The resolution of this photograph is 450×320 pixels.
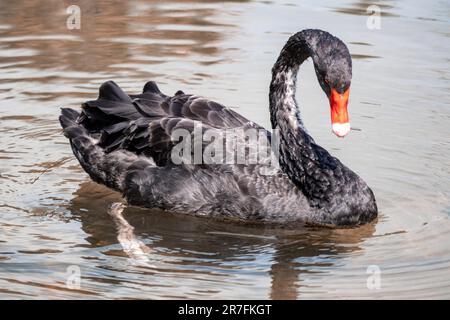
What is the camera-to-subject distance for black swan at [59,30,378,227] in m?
6.92

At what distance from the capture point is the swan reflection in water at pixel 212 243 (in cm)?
621

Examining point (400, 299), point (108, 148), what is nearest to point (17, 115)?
point (108, 148)

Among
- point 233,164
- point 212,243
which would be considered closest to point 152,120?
point 233,164

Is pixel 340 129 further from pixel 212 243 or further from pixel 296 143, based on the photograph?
pixel 212 243

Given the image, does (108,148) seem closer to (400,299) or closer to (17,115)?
(17,115)

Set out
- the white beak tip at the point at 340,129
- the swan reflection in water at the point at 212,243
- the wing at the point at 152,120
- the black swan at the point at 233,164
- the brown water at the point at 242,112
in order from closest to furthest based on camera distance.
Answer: the brown water at the point at 242,112
the swan reflection in water at the point at 212,243
the white beak tip at the point at 340,129
the black swan at the point at 233,164
the wing at the point at 152,120

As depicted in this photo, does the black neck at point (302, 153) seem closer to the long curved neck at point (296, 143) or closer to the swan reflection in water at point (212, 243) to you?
the long curved neck at point (296, 143)

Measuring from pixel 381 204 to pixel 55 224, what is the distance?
2395 millimetres

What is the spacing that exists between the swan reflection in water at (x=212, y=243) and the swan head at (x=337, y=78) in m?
0.79

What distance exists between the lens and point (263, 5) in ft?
41.0

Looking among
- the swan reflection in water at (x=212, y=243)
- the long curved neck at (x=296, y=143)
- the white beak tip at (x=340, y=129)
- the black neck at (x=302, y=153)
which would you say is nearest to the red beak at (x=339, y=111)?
the white beak tip at (x=340, y=129)

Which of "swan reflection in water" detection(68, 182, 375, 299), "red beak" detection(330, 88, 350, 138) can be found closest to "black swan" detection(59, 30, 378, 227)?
"red beak" detection(330, 88, 350, 138)

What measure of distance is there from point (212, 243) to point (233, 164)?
0.70 m

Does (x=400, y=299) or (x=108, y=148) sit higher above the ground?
(x=108, y=148)
